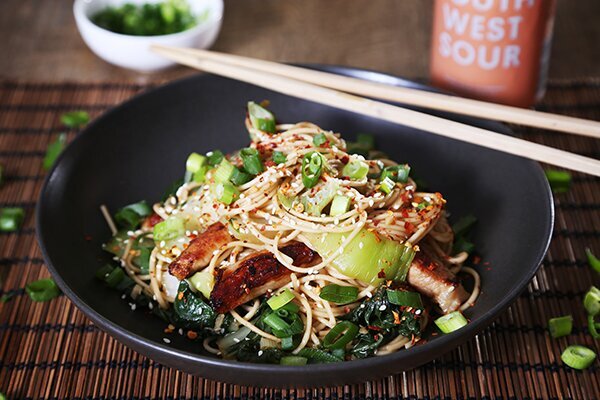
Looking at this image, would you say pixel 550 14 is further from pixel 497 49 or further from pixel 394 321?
pixel 394 321

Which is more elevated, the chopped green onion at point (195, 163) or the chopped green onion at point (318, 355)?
the chopped green onion at point (195, 163)

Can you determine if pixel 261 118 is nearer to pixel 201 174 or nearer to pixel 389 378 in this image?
pixel 201 174

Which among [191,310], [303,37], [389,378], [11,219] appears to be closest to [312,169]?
[191,310]

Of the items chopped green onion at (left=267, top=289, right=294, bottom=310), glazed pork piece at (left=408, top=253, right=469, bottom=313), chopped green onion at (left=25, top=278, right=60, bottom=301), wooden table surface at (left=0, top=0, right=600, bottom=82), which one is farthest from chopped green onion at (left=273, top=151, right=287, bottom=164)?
wooden table surface at (left=0, top=0, right=600, bottom=82)

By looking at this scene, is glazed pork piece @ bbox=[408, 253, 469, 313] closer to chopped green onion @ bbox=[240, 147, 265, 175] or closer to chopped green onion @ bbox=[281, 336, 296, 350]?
chopped green onion @ bbox=[281, 336, 296, 350]

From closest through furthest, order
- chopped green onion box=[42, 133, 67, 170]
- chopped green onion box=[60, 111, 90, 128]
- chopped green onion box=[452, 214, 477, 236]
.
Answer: chopped green onion box=[452, 214, 477, 236], chopped green onion box=[42, 133, 67, 170], chopped green onion box=[60, 111, 90, 128]

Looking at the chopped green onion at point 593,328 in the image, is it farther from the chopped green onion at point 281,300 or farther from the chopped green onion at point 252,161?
the chopped green onion at point 252,161

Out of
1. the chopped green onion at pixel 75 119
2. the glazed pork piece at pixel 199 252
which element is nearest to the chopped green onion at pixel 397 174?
the glazed pork piece at pixel 199 252
